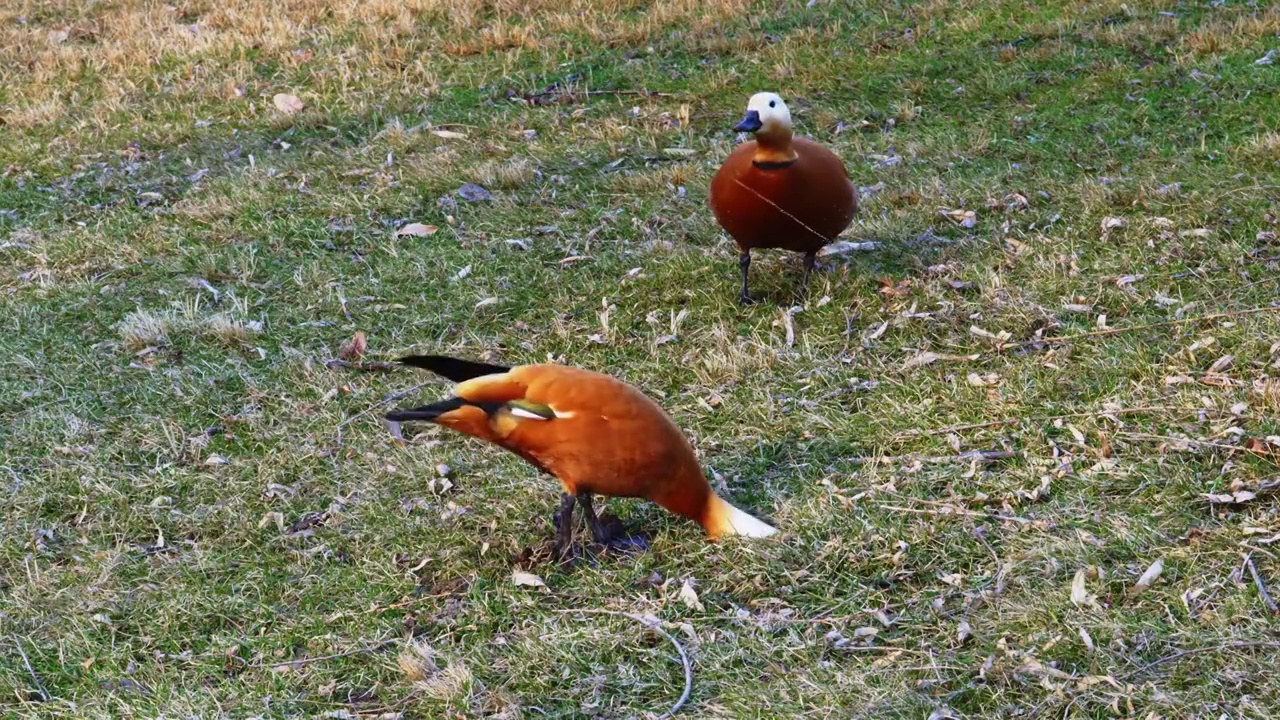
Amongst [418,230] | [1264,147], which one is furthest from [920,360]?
[418,230]

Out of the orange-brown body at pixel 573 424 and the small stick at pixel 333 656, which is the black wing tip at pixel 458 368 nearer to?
the orange-brown body at pixel 573 424

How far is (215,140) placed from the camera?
938 centimetres

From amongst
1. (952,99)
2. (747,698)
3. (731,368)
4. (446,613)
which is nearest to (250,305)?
(731,368)

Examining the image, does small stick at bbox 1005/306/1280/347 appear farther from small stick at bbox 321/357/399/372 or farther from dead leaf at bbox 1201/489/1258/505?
small stick at bbox 321/357/399/372

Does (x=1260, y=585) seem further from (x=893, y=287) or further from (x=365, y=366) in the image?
(x=365, y=366)

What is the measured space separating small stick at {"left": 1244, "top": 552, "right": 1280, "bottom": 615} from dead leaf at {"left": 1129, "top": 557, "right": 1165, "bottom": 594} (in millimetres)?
230

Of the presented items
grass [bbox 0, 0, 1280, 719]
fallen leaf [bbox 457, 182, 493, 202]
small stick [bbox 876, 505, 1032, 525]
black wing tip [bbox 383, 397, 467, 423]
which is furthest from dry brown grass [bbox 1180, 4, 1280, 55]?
black wing tip [bbox 383, 397, 467, 423]

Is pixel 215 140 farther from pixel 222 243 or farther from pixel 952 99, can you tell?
pixel 952 99

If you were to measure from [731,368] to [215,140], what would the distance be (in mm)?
5569

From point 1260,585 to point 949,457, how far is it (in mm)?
1186

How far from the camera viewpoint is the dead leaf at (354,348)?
19.8ft

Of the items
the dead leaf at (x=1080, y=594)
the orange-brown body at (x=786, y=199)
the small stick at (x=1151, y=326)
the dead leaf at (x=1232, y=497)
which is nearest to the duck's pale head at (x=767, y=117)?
the orange-brown body at (x=786, y=199)

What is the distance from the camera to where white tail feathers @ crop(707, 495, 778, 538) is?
4.08 metres

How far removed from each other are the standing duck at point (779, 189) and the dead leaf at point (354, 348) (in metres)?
1.84
